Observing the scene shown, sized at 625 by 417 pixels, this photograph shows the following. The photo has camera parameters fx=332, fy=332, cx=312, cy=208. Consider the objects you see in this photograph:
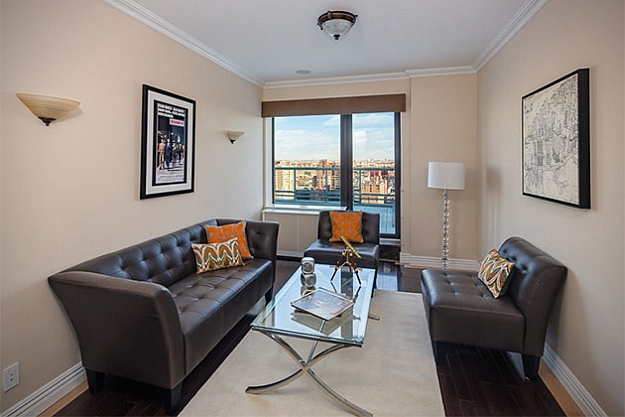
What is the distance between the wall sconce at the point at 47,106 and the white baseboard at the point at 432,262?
4.26 metres

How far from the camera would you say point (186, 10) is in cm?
279

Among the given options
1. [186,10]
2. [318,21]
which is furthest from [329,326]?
[186,10]

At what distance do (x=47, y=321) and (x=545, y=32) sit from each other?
4009 mm

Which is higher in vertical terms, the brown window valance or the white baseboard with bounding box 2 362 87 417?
the brown window valance

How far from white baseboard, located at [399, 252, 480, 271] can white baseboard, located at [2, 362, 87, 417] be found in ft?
13.0

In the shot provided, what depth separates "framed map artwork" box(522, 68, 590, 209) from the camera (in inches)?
78.7

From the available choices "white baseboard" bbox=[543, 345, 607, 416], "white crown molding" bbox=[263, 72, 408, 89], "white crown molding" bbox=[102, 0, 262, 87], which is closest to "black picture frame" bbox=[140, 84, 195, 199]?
"white crown molding" bbox=[102, 0, 262, 87]

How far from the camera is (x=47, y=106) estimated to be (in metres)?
1.90

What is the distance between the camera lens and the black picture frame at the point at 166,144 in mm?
2863

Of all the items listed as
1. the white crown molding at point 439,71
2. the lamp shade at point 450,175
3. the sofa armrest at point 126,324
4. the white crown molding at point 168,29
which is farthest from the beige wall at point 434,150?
the sofa armrest at point 126,324

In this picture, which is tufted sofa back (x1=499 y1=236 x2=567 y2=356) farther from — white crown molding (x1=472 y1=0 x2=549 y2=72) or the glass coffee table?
white crown molding (x1=472 y1=0 x2=549 y2=72)

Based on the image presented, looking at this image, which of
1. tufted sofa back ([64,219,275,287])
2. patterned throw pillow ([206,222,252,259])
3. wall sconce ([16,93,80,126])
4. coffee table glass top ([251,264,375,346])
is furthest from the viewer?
patterned throw pillow ([206,222,252,259])

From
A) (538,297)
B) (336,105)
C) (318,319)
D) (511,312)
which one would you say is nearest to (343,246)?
(318,319)

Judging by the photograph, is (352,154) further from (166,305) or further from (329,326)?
(166,305)
